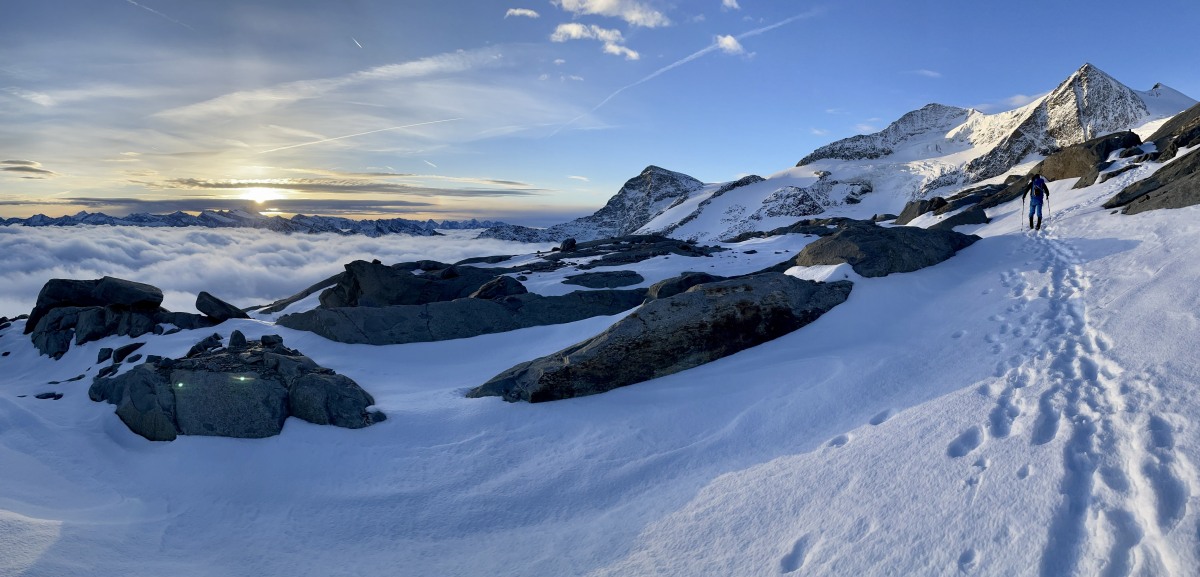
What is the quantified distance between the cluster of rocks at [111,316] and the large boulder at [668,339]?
50.1 ft

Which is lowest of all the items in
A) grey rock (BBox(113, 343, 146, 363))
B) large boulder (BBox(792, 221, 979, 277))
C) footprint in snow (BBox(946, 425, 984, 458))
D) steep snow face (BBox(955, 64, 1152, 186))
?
grey rock (BBox(113, 343, 146, 363))

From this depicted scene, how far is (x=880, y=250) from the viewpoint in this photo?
43.1 ft

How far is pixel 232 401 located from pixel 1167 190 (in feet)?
78.9

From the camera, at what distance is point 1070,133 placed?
50562 millimetres

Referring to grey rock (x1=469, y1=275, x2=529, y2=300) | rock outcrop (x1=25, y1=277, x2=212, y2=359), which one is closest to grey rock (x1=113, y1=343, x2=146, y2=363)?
rock outcrop (x1=25, y1=277, x2=212, y2=359)

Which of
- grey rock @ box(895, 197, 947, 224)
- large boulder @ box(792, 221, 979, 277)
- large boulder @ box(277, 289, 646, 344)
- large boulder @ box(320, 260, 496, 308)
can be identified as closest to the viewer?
large boulder @ box(792, 221, 979, 277)

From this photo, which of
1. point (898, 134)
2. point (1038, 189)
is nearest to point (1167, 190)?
point (1038, 189)

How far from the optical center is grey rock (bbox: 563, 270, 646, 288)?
80.6 feet

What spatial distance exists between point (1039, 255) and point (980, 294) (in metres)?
4.61

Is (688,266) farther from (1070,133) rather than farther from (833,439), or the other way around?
(1070,133)

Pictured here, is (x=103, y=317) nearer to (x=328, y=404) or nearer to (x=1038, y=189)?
(x=328, y=404)

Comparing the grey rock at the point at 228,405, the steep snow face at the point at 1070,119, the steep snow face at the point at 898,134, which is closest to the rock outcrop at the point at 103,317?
the grey rock at the point at 228,405

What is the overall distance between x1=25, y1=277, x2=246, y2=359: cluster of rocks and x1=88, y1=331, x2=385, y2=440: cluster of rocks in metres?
11.1

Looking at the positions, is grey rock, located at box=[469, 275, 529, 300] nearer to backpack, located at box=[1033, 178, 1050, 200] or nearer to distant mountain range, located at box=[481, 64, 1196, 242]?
backpack, located at box=[1033, 178, 1050, 200]
